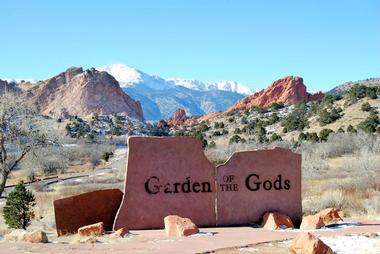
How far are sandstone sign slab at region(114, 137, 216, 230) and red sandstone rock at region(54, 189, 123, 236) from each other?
1081 millimetres

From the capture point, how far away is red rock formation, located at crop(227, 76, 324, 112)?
138 meters

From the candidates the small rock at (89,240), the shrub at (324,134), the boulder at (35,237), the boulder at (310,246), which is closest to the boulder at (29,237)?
the boulder at (35,237)

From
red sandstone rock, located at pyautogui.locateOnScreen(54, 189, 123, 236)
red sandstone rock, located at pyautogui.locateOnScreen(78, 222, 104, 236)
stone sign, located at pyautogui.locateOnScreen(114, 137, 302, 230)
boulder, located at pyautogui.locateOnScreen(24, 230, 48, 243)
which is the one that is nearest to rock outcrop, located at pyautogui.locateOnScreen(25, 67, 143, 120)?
red sandstone rock, located at pyautogui.locateOnScreen(54, 189, 123, 236)

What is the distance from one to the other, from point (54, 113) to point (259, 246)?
497 feet

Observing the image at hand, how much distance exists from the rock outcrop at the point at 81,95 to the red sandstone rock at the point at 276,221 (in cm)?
14383

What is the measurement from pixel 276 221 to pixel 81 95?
492ft

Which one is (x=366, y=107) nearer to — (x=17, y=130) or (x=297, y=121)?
(x=297, y=121)

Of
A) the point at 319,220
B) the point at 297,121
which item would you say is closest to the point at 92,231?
the point at 319,220

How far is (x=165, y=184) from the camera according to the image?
A: 16.2 m

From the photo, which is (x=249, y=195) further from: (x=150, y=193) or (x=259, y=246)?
(x=259, y=246)

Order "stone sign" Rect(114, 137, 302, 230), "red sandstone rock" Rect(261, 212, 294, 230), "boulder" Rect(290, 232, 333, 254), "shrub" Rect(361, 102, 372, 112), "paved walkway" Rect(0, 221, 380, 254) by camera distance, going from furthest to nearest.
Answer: "shrub" Rect(361, 102, 372, 112) < "stone sign" Rect(114, 137, 302, 230) < "red sandstone rock" Rect(261, 212, 294, 230) < "paved walkway" Rect(0, 221, 380, 254) < "boulder" Rect(290, 232, 333, 254)

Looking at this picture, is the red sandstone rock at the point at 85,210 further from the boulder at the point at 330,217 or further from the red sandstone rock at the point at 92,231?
the boulder at the point at 330,217

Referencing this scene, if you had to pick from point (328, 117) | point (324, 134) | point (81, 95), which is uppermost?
point (81, 95)

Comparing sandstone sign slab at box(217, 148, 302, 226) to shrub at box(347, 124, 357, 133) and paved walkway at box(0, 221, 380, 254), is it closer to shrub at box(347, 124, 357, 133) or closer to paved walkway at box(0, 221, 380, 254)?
paved walkway at box(0, 221, 380, 254)
